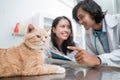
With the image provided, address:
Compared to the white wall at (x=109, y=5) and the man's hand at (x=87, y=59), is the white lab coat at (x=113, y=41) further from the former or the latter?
the white wall at (x=109, y=5)

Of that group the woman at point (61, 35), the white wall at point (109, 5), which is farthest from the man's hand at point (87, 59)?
the white wall at point (109, 5)

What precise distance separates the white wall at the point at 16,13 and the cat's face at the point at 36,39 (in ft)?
2.77

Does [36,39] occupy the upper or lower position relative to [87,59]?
upper

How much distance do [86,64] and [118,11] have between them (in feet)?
5.21

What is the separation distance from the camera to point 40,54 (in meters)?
0.62

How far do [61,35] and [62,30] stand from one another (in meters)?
0.05

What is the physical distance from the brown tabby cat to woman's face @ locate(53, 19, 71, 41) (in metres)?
0.94

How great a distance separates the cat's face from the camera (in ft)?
2.00

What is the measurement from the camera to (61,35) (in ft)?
5.22

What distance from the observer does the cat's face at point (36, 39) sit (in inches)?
24.0

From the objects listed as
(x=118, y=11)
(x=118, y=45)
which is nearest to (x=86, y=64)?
(x=118, y=45)

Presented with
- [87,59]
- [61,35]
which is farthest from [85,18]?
[61,35]

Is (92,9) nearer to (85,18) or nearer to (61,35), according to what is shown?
(85,18)

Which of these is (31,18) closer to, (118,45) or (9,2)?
(9,2)
